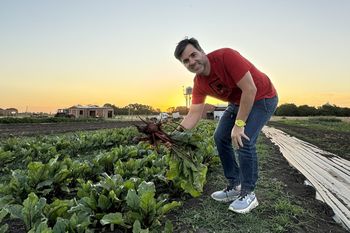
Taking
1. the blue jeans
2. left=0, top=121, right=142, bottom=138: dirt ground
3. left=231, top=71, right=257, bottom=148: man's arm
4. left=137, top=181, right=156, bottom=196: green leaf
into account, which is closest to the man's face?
left=231, top=71, right=257, bottom=148: man's arm

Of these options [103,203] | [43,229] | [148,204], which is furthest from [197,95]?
[43,229]

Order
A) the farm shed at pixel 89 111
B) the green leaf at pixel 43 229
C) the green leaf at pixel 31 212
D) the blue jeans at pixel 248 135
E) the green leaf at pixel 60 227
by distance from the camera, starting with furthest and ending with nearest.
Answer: the farm shed at pixel 89 111 → the blue jeans at pixel 248 135 → the green leaf at pixel 31 212 → the green leaf at pixel 60 227 → the green leaf at pixel 43 229

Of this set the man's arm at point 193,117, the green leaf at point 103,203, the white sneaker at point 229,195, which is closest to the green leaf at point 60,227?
the green leaf at point 103,203

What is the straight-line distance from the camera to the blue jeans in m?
3.50

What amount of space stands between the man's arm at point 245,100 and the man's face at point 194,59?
363mm

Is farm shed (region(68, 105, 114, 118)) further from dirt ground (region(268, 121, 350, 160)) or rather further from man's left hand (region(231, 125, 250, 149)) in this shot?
man's left hand (region(231, 125, 250, 149))

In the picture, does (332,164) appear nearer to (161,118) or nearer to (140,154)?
(140,154)

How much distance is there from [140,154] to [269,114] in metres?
3.13

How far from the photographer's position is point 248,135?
11.4ft

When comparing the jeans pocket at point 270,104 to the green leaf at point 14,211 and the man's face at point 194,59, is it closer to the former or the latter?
the man's face at point 194,59

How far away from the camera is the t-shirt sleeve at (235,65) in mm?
3184

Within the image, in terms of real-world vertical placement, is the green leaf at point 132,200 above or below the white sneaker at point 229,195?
above

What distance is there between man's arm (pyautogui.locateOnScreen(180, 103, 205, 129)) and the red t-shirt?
56 millimetres

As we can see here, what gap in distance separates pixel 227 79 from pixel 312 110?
77264mm
